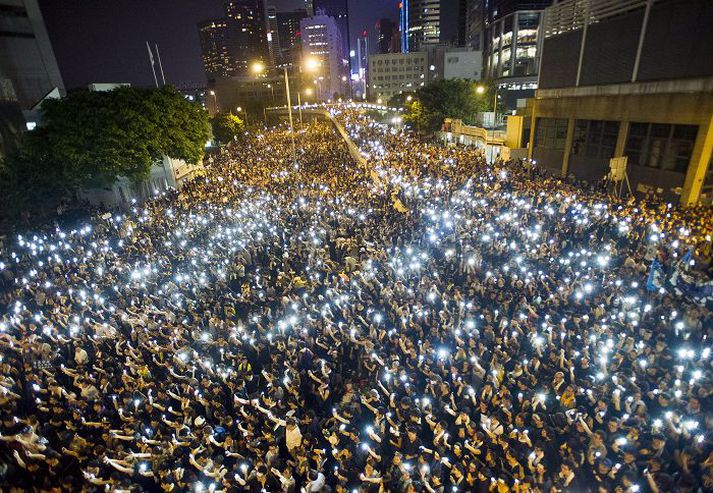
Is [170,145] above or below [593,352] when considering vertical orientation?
above

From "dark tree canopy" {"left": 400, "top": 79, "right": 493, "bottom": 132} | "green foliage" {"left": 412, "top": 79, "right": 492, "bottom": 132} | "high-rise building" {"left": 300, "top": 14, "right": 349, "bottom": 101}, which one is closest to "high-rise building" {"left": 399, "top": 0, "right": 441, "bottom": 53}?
"high-rise building" {"left": 300, "top": 14, "right": 349, "bottom": 101}

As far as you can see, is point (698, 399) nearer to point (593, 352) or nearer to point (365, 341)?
point (593, 352)

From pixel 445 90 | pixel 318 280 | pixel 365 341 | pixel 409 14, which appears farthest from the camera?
pixel 409 14

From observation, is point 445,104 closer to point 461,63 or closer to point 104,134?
point 104,134

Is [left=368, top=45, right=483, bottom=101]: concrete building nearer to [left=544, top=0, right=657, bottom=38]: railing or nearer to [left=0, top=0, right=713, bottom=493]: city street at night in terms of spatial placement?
[left=544, top=0, right=657, bottom=38]: railing

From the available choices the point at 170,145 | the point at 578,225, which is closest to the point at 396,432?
the point at 578,225

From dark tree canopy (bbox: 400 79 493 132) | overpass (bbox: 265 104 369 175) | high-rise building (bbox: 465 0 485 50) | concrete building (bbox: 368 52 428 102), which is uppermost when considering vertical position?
high-rise building (bbox: 465 0 485 50)
